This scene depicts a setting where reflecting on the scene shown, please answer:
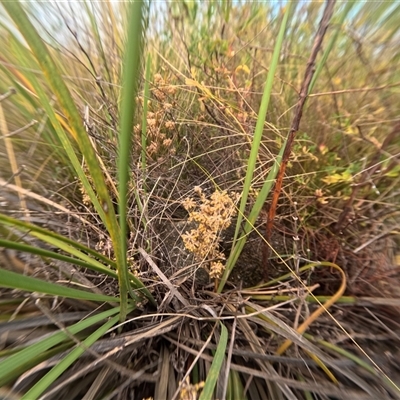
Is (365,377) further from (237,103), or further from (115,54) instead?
(115,54)

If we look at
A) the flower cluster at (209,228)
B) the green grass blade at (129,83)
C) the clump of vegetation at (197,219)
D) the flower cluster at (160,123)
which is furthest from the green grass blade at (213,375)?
the flower cluster at (160,123)

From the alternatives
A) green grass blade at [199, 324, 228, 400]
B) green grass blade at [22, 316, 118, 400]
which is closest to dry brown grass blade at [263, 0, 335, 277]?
green grass blade at [199, 324, 228, 400]

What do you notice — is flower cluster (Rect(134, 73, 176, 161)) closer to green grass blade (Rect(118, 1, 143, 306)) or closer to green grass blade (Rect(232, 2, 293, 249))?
green grass blade (Rect(232, 2, 293, 249))

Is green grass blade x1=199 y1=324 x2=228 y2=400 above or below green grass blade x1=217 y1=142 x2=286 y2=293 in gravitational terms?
below

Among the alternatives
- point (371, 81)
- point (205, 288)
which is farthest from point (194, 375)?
point (371, 81)

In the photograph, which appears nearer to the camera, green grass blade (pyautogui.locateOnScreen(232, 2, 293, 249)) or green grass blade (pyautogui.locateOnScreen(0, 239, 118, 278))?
green grass blade (pyautogui.locateOnScreen(0, 239, 118, 278))

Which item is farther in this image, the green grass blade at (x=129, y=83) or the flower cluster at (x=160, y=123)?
the flower cluster at (x=160, y=123)

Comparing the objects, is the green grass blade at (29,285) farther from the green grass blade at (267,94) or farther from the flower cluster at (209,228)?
the green grass blade at (267,94)

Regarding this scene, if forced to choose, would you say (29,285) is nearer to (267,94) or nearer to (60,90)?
(60,90)
